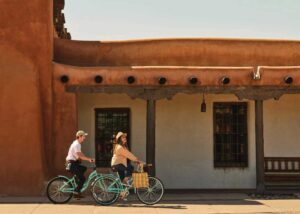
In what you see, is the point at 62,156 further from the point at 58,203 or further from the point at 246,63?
the point at 246,63

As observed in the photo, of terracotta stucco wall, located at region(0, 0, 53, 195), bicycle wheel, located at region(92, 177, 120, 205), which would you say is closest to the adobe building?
terracotta stucco wall, located at region(0, 0, 53, 195)

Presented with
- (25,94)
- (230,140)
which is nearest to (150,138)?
(230,140)

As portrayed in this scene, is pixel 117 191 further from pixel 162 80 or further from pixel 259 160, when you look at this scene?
pixel 259 160

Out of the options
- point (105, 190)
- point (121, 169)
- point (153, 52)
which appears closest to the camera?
point (105, 190)

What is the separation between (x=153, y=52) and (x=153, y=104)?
5.67 ft

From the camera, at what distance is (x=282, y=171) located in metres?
15.6

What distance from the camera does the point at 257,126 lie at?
14.4 metres

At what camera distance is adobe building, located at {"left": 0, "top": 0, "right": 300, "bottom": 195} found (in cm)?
1349

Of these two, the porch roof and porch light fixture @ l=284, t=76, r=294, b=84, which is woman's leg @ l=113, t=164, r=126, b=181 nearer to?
the porch roof

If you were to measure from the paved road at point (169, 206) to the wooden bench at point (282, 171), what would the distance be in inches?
89.5

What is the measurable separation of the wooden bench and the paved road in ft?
7.46

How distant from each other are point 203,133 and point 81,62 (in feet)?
13.6

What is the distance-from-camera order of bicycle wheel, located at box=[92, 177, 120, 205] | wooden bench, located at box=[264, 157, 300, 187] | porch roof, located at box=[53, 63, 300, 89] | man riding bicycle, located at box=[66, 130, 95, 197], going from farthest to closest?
1. wooden bench, located at box=[264, 157, 300, 187]
2. porch roof, located at box=[53, 63, 300, 89]
3. man riding bicycle, located at box=[66, 130, 95, 197]
4. bicycle wheel, located at box=[92, 177, 120, 205]

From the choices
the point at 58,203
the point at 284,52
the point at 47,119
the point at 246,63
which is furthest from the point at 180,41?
the point at 58,203
